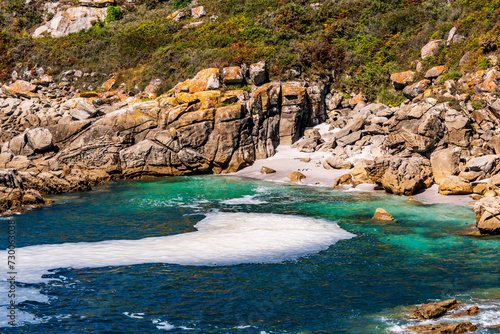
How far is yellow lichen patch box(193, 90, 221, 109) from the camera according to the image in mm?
34375

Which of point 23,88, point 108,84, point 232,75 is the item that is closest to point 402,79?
point 232,75

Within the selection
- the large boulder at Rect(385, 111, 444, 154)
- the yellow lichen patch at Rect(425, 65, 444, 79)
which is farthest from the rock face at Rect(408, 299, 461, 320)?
the yellow lichen patch at Rect(425, 65, 444, 79)

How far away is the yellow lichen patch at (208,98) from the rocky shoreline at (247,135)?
10 centimetres

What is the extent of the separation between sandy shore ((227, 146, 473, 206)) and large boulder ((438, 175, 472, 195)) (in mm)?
418

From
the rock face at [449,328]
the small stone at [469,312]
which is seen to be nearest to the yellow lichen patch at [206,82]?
the small stone at [469,312]

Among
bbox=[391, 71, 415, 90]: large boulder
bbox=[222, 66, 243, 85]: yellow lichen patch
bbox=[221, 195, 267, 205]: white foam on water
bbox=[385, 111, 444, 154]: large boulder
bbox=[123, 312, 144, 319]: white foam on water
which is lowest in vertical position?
bbox=[221, 195, 267, 205]: white foam on water

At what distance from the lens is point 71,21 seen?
2434 inches

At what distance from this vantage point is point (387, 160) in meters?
25.2

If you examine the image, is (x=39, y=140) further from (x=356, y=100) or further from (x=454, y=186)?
(x=454, y=186)

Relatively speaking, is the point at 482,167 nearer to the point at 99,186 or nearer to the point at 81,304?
the point at 81,304

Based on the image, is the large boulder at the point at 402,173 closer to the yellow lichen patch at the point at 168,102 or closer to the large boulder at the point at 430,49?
the yellow lichen patch at the point at 168,102

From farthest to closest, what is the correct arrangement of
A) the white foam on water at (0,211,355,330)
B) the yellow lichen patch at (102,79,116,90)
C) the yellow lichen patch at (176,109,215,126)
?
the yellow lichen patch at (102,79,116,90) < the yellow lichen patch at (176,109,215,126) < the white foam on water at (0,211,355,330)

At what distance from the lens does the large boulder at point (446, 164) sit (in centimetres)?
2503

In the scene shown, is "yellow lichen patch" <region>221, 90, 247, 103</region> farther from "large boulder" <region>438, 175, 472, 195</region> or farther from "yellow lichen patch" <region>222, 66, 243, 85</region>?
"large boulder" <region>438, 175, 472, 195</region>
